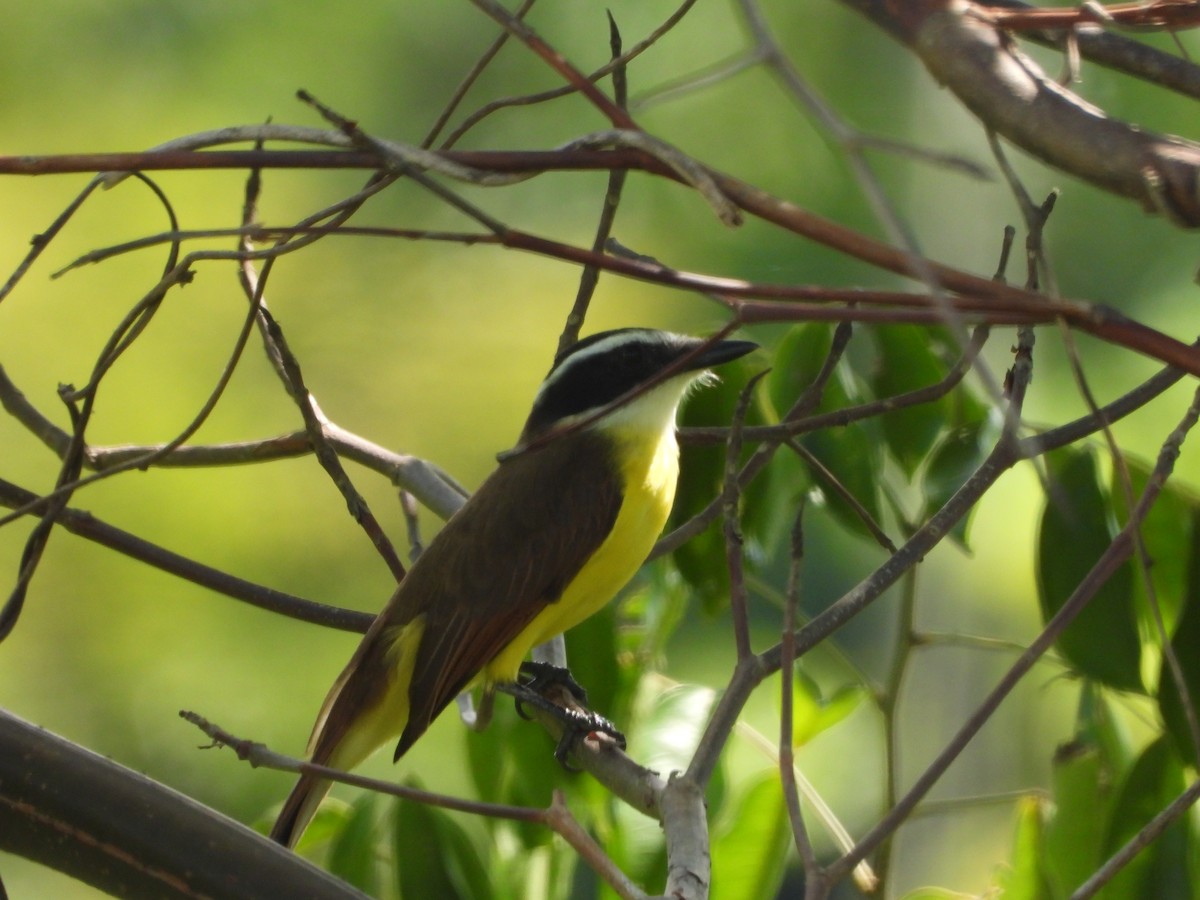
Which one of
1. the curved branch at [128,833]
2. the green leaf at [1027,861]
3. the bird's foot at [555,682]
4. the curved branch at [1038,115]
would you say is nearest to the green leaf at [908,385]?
the green leaf at [1027,861]

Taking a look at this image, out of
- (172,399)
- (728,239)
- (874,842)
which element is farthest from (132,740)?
(874,842)

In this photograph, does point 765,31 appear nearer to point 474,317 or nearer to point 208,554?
point 208,554

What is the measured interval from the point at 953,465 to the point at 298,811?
1.22m

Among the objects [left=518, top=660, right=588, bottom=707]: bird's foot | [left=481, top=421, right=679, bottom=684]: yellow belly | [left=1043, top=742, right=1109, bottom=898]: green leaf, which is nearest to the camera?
[left=1043, top=742, right=1109, bottom=898]: green leaf

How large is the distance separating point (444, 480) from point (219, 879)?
1447 mm

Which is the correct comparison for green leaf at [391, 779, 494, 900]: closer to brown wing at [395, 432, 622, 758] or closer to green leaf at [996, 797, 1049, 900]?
brown wing at [395, 432, 622, 758]

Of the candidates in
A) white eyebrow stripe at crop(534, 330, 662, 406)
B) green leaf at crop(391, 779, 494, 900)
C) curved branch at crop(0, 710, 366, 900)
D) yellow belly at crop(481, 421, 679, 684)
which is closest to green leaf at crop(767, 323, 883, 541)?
yellow belly at crop(481, 421, 679, 684)

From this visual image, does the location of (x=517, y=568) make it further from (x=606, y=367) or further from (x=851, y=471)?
(x=851, y=471)

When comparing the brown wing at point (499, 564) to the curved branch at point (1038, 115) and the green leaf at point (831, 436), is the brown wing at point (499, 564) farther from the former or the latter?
the curved branch at point (1038, 115)

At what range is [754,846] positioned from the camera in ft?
7.30

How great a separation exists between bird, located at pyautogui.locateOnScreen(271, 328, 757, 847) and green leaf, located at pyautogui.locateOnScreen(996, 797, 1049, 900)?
2.70 ft

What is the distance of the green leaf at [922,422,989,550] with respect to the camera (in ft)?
7.03

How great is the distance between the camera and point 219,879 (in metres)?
1.47

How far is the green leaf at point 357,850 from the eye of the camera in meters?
2.31
